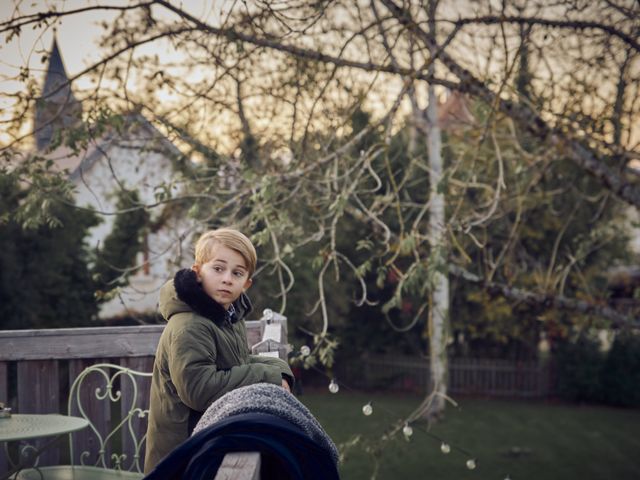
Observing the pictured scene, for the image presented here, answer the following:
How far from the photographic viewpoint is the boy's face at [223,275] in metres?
2.51

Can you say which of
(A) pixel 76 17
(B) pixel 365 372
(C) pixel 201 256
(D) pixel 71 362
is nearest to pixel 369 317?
(B) pixel 365 372

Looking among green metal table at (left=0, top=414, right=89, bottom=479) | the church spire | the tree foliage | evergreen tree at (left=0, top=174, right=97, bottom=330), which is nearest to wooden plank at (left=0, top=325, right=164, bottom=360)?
green metal table at (left=0, top=414, right=89, bottom=479)

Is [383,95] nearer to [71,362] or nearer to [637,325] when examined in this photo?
[637,325]

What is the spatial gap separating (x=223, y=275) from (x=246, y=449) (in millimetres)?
1005

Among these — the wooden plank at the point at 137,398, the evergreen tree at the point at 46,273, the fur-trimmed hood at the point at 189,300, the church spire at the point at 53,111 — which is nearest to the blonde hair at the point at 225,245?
the fur-trimmed hood at the point at 189,300

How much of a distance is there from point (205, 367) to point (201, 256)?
18.1 inches

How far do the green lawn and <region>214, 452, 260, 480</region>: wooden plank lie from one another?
7.13 meters

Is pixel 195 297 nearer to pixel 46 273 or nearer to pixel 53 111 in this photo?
pixel 53 111

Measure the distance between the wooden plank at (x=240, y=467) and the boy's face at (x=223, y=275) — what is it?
1004 mm

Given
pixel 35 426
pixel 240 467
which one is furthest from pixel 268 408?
pixel 35 426

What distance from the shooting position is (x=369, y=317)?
16.4m

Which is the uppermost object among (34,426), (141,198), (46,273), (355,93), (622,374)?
(355,93)

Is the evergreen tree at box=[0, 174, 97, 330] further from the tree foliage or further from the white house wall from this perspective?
the tree foliage

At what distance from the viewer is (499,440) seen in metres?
12.4
